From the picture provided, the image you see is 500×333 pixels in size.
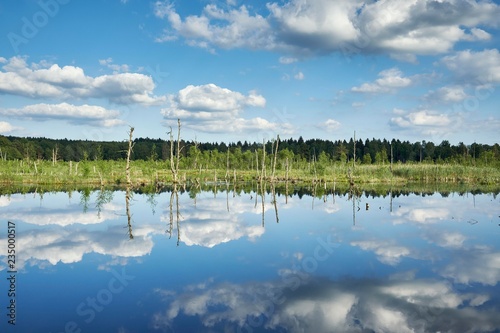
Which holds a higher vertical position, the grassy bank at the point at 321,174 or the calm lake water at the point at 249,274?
the grassy bank at the point at 321,174

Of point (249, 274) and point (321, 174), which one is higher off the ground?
point (321, 174)

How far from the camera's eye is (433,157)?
424 feet

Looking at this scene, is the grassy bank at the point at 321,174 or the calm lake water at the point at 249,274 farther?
the grassy bank at the point at 321,174

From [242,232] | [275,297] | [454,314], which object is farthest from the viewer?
[242,232]

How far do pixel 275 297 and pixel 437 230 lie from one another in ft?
41.2

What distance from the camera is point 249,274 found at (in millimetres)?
10898

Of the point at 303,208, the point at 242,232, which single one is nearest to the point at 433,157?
the point at 303,208

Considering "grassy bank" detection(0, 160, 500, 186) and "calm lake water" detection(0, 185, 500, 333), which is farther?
"grassy bank" detection(0, 160, 500, 186)

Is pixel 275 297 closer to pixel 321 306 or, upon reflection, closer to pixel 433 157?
pixel 321 306

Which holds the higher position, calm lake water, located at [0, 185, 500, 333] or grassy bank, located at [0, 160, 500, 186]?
grassy bank, located at [0, 160, 500, 186]

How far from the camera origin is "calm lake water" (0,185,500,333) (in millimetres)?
7785

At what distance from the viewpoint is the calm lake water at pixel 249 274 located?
7785mm

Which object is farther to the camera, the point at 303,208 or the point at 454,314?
the point at 303,208

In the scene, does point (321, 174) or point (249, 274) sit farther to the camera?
point (321, 174)
